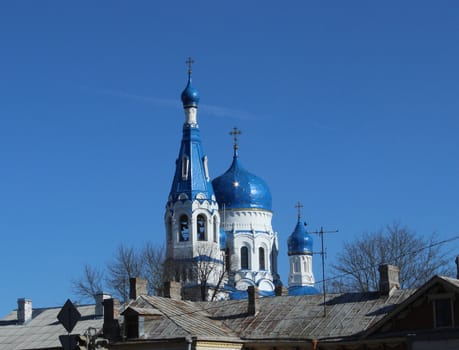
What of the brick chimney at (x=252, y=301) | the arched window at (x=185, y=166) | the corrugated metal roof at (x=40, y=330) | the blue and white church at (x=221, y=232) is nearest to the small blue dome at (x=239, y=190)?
the blue and white church at (x=221, y=232)

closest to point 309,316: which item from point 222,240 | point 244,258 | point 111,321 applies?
point 111,321

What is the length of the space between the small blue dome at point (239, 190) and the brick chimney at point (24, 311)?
49194 millimetres

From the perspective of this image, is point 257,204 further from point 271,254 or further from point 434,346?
point 434,346

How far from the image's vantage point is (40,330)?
4384 centimetres

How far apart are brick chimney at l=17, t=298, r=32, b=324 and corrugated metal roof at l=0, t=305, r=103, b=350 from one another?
27 cm

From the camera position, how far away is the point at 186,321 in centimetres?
3750

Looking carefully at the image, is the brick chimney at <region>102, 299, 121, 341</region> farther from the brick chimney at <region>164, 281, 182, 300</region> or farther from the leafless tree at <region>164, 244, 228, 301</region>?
the leafless tree at <region>164, 244, 228, 301</region>

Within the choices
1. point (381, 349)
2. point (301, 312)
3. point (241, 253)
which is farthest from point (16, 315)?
point (241, 253)

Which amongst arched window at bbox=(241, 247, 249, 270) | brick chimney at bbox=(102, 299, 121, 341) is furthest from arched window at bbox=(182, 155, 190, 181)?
brick chimney at bbox=(102, 299, 121, 341)

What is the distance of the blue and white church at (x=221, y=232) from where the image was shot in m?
85.0

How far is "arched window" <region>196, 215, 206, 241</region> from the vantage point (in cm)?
8919

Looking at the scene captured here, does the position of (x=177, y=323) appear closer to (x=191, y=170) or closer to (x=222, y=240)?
(x=191, y=170)

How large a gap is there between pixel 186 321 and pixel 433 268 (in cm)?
2259

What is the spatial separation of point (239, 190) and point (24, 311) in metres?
50.0
